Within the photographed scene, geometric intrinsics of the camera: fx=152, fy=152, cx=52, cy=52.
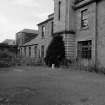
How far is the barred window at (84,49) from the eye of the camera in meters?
16.3

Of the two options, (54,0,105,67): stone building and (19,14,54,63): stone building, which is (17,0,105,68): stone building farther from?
(19,14,54,63): stone building

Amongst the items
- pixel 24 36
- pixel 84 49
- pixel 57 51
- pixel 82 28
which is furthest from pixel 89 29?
pixel 24 36

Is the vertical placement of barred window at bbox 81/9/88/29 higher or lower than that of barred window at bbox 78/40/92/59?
higher

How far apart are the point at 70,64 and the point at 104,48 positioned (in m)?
4.37

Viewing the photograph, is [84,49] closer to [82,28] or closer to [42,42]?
[82,28]

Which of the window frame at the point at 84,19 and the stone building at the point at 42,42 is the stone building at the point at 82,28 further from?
the stone building at the point at 42,42

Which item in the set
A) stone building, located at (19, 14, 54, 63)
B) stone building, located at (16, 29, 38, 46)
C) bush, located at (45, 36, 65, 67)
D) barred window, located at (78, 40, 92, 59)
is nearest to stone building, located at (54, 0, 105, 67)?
barred window, located at (78, 40, 92, 59)

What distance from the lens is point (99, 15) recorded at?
15070mm

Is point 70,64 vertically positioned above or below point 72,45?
below

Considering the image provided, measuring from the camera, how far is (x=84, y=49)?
Answer: 1708 cm

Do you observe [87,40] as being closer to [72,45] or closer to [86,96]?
[72,45]

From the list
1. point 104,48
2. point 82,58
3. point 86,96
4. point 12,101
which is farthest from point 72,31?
point 12,101

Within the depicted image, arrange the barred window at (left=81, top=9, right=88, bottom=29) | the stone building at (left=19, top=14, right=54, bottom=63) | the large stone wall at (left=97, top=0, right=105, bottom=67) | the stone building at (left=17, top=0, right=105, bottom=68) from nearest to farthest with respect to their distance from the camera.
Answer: the large stone wall at (left=97, top=0, right=105, bottom=67)
the stone building at (left=17, top=0, right=105, bottom=68)
the barred window at (left=81, top=9, right=88, bottom=29)
the stone building at (left=19, top=14, right=54, bottom=63)

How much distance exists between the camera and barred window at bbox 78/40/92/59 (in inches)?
643
